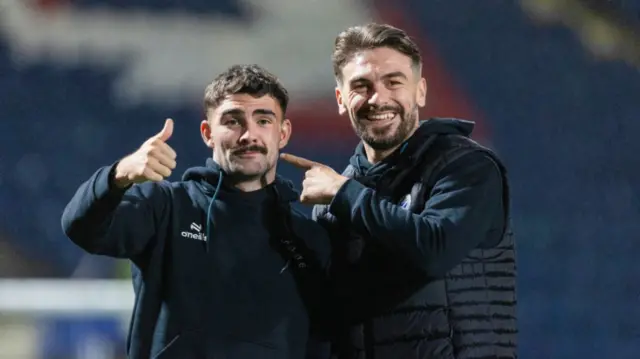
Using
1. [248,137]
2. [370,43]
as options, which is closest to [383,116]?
[370,43]

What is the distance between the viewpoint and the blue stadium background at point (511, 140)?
3188 millimetres

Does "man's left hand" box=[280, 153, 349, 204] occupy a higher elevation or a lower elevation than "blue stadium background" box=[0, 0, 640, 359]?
lower

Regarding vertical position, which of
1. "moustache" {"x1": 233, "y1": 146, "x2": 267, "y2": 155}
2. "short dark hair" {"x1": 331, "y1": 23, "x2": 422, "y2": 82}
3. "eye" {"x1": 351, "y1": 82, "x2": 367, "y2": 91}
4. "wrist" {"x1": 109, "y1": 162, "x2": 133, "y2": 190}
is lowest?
"wrist" {"x1": 109, "y1": 162, "x2": 133, "y2": 190}

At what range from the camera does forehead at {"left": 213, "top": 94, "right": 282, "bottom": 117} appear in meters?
1.47

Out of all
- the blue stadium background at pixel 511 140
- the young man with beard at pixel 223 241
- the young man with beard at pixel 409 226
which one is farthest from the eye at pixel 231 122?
the blue stadium background at pixel 511 140

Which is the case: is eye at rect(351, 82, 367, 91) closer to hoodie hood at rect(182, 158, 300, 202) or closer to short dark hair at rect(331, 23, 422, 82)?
short dark hair at rect(331, 23, 422, 82)

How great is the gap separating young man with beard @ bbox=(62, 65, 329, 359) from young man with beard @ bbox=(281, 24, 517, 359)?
8 centimetres

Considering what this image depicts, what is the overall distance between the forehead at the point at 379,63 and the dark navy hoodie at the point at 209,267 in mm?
276

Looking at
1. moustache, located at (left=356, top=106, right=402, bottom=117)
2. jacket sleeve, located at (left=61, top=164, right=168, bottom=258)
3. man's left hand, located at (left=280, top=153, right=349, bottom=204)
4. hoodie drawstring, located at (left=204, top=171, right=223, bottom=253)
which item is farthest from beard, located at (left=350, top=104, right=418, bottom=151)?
jacket sleeve, located at (left=61, top=164, right=168, bottom=258)

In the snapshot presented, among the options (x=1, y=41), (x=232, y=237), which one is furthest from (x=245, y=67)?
(x=1, y=41)

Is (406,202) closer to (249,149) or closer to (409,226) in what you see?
(409,226)

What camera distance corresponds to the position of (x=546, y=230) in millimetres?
3416

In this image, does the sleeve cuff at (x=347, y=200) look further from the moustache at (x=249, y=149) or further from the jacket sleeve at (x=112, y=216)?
the jacket sleeve at (x=112, y=216)

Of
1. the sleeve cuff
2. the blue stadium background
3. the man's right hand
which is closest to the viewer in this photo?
the man's right hand
